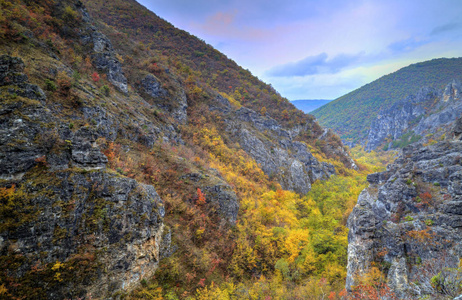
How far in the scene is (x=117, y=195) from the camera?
11.6 meters

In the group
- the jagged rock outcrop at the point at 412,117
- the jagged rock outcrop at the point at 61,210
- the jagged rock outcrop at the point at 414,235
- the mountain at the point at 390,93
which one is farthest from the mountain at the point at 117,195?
the mountain at the point at 390,93

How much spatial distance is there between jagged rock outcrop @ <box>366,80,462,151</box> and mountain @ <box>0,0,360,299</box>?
390 ft

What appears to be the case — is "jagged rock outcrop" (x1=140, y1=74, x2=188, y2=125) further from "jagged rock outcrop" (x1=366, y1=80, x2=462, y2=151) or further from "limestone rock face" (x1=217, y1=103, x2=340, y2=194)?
"jagged rock outcrop" (x1=366, y1=80, x2=462, y2=151)

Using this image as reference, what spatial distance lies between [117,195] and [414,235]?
2420 centimetres

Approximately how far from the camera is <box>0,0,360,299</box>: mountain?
8797 millimetres

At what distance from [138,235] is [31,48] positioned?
18.5 meters

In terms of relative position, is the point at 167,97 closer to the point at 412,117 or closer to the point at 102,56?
the point at 102,56

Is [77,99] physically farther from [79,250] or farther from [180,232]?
[180,232]

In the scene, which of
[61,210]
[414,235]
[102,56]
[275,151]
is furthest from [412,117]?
[61,210]

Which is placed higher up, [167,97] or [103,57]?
[103,57]

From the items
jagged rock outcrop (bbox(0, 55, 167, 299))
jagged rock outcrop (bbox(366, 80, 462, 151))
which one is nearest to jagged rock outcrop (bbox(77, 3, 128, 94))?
jagged rock outcrop (bbox(0, 55, 167, 299))

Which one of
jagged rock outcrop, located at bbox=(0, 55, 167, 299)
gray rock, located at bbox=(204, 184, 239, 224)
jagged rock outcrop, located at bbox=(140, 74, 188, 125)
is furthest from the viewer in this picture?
jagged rock outcrop, located at bbox=(140, 74, 188, 125)

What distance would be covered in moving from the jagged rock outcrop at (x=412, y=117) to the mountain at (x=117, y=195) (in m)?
119

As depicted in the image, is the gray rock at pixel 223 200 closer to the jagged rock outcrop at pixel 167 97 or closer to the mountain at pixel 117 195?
the mountain at pixel 117 195
